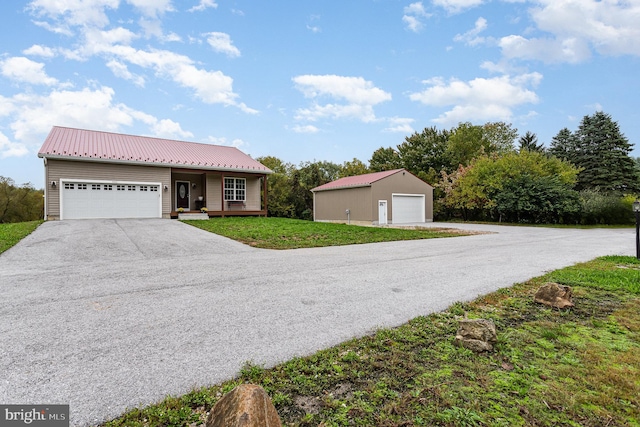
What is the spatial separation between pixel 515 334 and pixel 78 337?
4.10 m

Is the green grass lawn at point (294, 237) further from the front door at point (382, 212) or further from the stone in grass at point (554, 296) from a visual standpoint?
the front door at point (382, 212)

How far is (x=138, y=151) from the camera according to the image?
16234mm

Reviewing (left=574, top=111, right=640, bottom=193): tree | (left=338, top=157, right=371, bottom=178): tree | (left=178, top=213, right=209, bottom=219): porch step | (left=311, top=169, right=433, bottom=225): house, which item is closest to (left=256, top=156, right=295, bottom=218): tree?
(left=311, top=169, right=433, bottom=225): house

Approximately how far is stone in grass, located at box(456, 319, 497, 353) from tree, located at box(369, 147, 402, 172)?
34.6m

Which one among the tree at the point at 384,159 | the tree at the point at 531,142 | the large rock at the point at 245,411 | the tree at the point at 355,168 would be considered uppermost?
the tree at the point at 531,142

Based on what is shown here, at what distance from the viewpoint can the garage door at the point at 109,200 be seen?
13.9 meters

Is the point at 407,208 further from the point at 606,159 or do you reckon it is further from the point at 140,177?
the point at 606,159

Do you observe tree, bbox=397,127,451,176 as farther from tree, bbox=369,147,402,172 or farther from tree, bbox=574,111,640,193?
tree, bbox=574,111,640,193

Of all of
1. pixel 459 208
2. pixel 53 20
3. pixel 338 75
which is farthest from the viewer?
pixel 459 208

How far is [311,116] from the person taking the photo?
901 inches

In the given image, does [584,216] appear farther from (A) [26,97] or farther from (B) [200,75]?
(A) [26,97]

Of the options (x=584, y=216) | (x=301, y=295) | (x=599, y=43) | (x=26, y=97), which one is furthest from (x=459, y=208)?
(x=26, y=97)

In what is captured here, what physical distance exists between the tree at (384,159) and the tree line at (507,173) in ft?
0.39

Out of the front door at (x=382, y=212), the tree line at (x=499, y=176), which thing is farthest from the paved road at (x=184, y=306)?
the tree line at (x=499, y=176)
